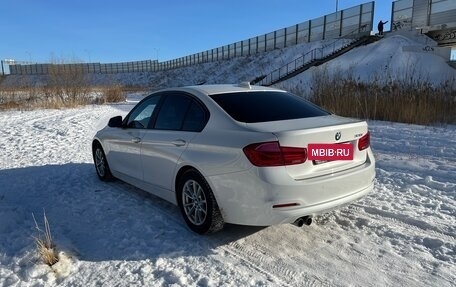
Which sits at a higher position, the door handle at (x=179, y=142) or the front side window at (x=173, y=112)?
the front side window at (x=173, y=112)

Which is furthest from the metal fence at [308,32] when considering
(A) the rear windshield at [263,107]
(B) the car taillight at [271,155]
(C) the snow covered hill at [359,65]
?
(B) the car taillight at [271,155]

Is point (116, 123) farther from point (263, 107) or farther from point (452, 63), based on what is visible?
point (452, 63)

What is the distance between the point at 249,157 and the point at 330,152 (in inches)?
31.9

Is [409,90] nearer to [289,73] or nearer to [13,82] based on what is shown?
[13,82]

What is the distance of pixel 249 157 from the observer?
357 cm

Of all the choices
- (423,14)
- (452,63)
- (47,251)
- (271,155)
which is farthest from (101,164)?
(423,14)

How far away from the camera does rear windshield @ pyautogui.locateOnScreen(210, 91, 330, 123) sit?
4090 millimetres

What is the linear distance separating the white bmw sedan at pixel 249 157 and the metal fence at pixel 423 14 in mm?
29514

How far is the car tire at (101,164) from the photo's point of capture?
6.43 m

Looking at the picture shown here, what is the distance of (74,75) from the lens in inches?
882

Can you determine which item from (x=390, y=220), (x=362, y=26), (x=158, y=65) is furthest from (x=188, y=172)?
(x=158, y=65)

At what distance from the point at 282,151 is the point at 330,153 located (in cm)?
55

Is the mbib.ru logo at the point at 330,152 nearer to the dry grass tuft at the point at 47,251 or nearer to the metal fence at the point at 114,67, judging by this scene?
the dry grass tuft at the point at 47,251

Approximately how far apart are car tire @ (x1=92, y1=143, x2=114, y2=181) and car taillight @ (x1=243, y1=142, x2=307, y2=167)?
3554 millimetres
